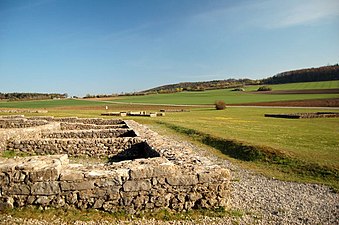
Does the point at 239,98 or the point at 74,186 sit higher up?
the point at 239,98

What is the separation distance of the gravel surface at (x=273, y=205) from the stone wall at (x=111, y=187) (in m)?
0.53

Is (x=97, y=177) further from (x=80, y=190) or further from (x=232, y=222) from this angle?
(x=232, y=222)

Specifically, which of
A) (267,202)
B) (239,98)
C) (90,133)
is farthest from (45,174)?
(239,98)

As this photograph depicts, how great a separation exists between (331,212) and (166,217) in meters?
4.54

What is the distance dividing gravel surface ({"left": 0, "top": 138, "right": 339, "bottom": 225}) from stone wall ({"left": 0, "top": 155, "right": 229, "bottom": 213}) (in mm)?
525

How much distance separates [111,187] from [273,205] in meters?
4.63

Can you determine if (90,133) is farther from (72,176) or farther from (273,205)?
(273,205)

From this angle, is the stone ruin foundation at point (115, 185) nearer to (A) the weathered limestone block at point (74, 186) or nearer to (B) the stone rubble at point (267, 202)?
(A) the weathered limestone block at point (74, 186)

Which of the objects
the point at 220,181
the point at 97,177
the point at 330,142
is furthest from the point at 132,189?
the point at 330,142

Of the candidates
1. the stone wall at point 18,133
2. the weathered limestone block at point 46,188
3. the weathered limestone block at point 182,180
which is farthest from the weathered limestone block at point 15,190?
the stone wall at point 18,133

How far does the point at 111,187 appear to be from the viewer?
6.75 meters

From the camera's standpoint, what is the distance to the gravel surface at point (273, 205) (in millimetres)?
6555

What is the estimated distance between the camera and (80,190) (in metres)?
6.72

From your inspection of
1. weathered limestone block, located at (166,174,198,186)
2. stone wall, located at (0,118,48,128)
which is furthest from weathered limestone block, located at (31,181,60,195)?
stone wall, located at (0,118,48,128)
